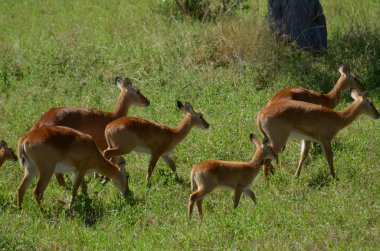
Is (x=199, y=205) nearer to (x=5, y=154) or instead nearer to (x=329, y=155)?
(x=329, y=155)

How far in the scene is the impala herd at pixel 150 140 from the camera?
8664mm

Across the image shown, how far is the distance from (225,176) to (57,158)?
1.73 m

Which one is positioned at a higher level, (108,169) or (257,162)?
(257,162)

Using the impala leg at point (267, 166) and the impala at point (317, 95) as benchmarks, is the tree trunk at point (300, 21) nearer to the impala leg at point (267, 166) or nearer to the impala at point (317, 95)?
the impala at point (317, 95)

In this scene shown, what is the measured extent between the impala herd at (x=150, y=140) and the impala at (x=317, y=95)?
0.5 inches

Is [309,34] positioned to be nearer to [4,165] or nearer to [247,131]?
[247,131]

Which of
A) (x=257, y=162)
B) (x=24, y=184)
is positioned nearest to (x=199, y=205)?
(x=257, y=162)

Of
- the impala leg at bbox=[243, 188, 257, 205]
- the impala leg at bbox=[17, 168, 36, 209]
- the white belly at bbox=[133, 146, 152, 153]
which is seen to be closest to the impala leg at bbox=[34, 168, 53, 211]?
the impala leg at bbox=[17, 168, 36, 209]

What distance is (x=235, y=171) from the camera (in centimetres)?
870

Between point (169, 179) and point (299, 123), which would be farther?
point (169, 179)

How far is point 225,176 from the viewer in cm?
862

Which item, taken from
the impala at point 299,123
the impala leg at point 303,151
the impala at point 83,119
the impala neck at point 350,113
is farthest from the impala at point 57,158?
the impala neck at point 350,113

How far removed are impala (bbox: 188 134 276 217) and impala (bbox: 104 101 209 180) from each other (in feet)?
3.88

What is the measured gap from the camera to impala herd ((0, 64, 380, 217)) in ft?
28.4
